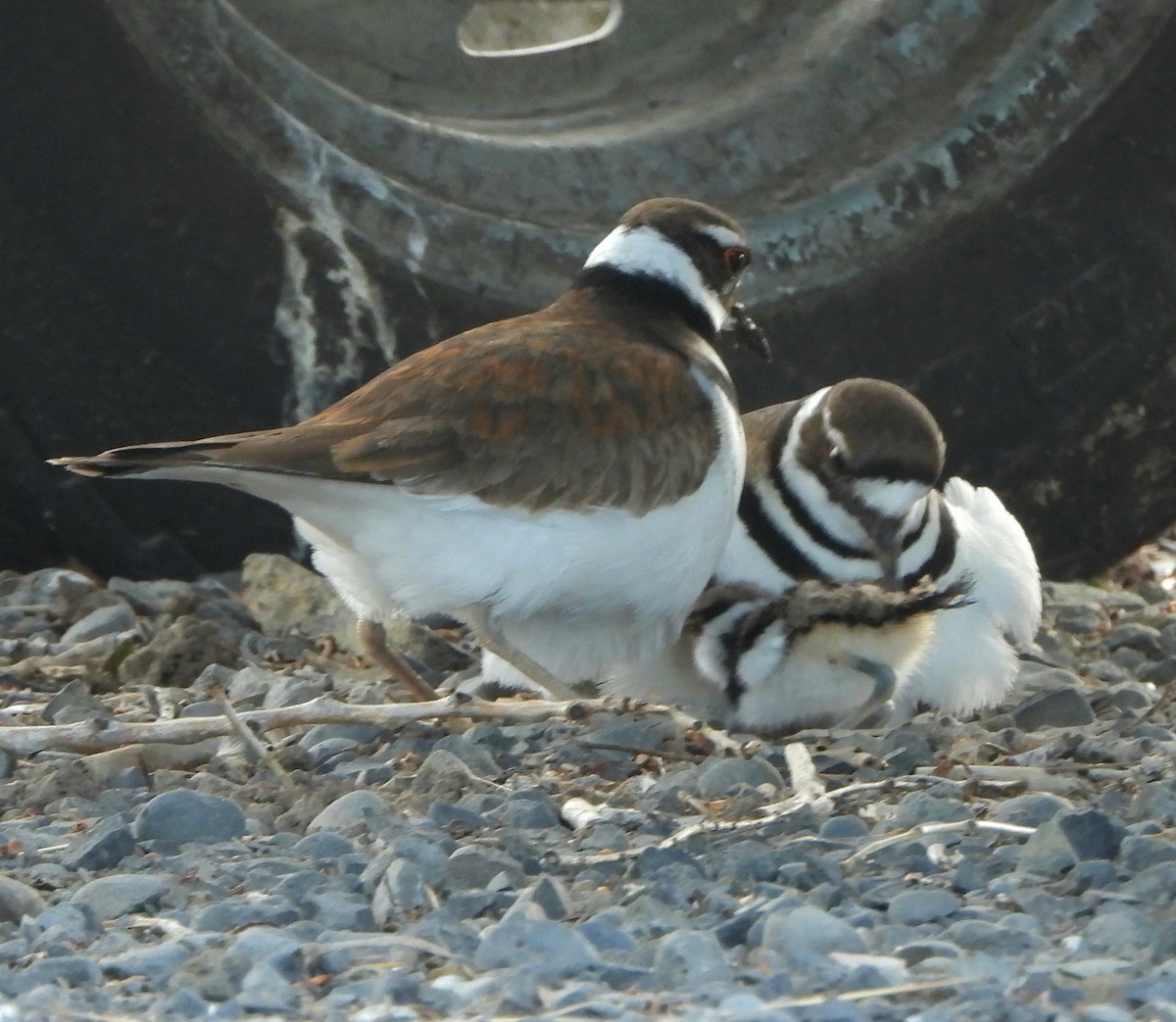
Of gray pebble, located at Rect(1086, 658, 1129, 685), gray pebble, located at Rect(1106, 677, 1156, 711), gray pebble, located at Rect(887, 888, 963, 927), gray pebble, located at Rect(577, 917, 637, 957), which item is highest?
gray pebble, located at Rect(1086, 658, 1129, 685)

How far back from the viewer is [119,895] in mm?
2539

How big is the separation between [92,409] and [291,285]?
53 cm

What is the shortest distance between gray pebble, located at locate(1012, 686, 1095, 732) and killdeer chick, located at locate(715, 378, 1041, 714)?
0.62 ft

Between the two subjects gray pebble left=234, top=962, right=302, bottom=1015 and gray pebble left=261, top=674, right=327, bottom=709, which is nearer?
gray pebble left=234, top=962, right=302, bottom=1015

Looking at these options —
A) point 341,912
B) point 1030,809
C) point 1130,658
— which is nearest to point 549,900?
point 341,912

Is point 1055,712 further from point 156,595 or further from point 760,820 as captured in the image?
point 156,595

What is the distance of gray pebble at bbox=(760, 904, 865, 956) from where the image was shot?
2286 millimetres

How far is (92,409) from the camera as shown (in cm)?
441

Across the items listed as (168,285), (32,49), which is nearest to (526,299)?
(168,285)

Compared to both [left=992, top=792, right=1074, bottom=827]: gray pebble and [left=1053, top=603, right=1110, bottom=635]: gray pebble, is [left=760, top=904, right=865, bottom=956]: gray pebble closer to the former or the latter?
[left=992, top=792, right=1074, bottom=827]: gray pebble

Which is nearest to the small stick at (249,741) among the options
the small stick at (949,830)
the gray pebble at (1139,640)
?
the small stick at (949,830)

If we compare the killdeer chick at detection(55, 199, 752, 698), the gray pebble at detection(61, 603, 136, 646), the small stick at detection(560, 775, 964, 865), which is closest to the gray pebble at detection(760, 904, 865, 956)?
the small stick at detection(560, 775, 964, 865)

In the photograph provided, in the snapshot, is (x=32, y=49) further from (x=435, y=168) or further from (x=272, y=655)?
(x=272, y=655)

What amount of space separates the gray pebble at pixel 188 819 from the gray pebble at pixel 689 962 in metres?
0.82
